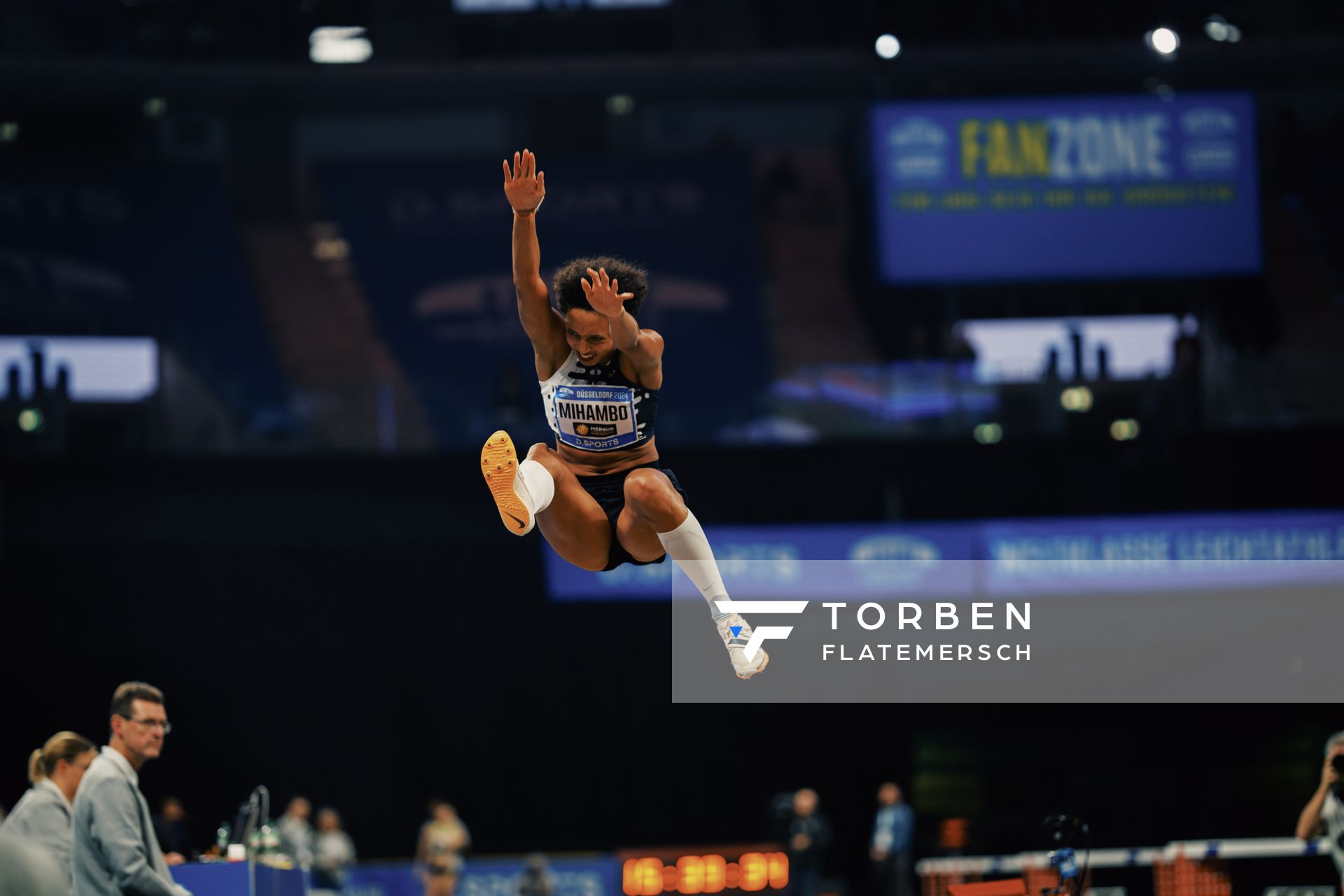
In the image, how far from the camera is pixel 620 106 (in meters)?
26.3

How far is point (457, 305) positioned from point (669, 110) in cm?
573

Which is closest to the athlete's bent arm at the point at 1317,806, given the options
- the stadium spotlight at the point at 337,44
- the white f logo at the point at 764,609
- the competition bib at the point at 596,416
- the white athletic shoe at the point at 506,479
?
the white f logo at the point at 764,609

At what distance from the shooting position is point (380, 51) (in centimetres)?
2542

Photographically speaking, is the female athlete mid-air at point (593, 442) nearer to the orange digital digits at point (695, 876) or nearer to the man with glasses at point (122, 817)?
the man with glasses at point (122, 817)

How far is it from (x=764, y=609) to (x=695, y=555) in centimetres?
114

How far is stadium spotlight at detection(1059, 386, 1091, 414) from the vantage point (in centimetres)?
1811

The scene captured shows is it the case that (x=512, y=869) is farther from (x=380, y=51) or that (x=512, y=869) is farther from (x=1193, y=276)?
(x=380, y=51)

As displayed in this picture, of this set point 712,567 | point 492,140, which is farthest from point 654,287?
point 712,567

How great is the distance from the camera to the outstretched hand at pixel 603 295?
20.2ft

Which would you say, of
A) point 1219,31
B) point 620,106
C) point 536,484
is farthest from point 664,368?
point 536,484

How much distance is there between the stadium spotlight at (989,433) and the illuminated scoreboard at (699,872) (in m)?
5.49

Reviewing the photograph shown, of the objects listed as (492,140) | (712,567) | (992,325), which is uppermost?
(492,140)

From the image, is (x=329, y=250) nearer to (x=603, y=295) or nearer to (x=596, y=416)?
(x=596, y=416)

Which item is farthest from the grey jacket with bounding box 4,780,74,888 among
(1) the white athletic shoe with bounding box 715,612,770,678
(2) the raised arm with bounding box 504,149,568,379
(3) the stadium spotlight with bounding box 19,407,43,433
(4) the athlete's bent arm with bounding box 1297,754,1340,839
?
(3) the stadium spotlight with bounding box 19,407,43,433
